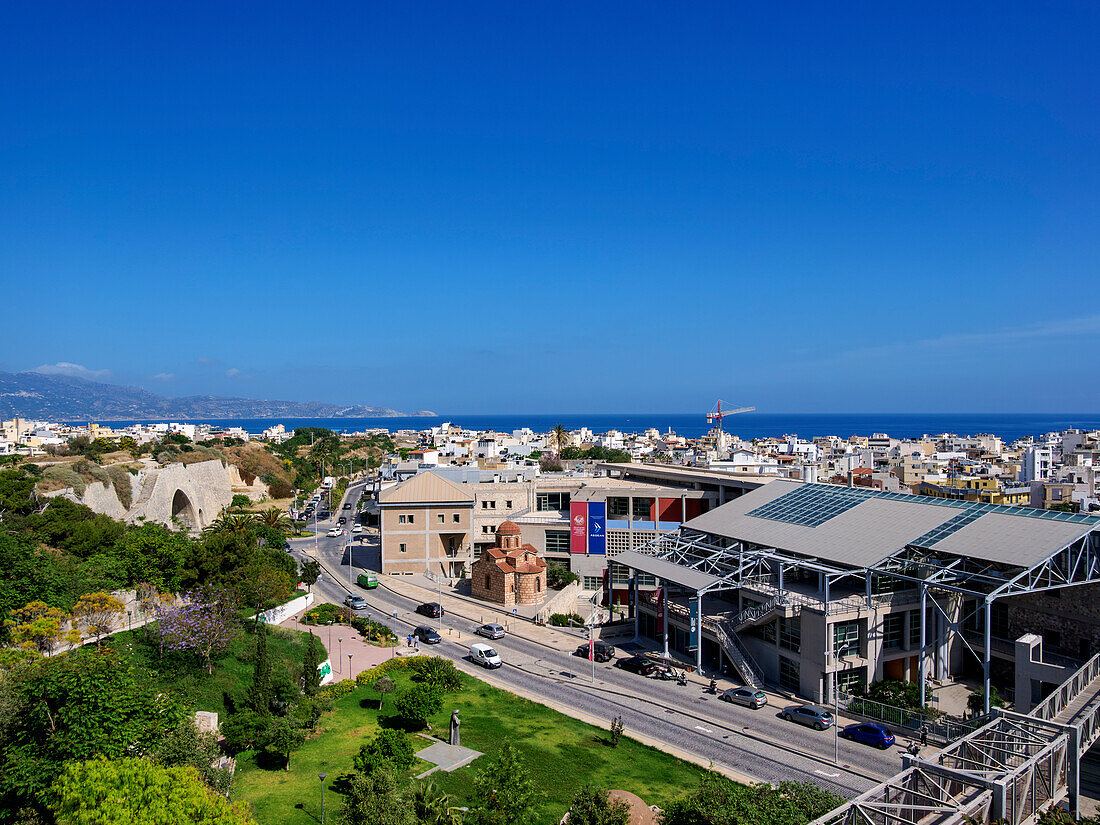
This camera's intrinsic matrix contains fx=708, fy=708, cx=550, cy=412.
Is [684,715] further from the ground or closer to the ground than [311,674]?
closer to the ground

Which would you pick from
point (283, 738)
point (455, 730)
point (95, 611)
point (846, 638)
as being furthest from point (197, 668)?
point (846, 638)

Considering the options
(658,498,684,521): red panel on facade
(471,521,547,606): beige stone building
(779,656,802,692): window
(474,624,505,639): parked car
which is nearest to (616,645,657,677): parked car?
(779,656,802,692): window

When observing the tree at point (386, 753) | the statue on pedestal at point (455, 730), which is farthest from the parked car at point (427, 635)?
the tree at point (386, 753)

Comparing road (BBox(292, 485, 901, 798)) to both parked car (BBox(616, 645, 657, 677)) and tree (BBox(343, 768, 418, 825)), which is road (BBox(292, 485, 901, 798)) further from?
tree (BBox(343, 768, 418, 825))

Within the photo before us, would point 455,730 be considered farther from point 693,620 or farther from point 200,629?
point 693,620

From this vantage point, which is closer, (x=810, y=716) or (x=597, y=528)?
(x=810, y=716)

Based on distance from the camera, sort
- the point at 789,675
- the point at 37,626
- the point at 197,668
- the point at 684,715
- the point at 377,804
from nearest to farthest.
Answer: the point at 377,804 < the point at 37,626 < the point at 684,715 < the point at 197,668 < the point at 789,675

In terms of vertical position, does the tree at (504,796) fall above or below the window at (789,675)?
above

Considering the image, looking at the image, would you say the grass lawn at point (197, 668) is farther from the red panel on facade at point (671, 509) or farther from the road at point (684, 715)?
the red panel on facade at point (671, 509)
